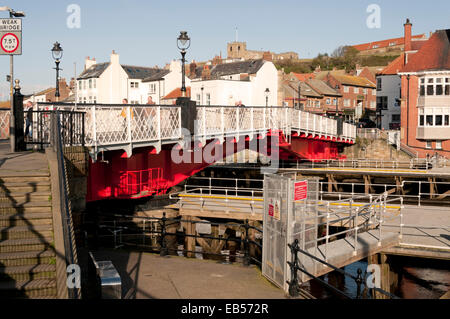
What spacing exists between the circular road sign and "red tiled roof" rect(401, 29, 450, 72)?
144 feet

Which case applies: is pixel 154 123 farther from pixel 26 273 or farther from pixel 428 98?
pixel 428 98

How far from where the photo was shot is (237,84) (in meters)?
64.6

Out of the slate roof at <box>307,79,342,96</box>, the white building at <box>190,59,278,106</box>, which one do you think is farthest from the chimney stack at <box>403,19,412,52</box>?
the slate roof at <box>307,79,342,96</box>

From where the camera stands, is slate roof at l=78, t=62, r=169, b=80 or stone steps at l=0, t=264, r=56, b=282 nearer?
stone steps at l=0, t=264, r=56, b=282

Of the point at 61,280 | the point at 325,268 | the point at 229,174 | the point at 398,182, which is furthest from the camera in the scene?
the point at 229,174

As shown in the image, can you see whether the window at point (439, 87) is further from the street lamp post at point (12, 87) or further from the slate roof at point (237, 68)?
the street lamp post at point (12, 87)

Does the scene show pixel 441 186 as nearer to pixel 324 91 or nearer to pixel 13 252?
pixel 13 252

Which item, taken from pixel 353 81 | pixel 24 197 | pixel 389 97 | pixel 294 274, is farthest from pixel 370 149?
pixel 24 197

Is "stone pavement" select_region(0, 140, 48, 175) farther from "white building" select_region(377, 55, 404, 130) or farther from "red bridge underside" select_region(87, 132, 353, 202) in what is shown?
"white building" select_region(377, 55, 404, 130)

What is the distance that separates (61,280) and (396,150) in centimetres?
4854

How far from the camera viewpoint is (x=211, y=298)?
9469 millimetres

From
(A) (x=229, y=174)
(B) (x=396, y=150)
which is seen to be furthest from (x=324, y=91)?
(A) (x=229, y=174)

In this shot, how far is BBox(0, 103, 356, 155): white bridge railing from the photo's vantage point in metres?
15.5

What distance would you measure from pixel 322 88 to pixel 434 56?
37787 mm
